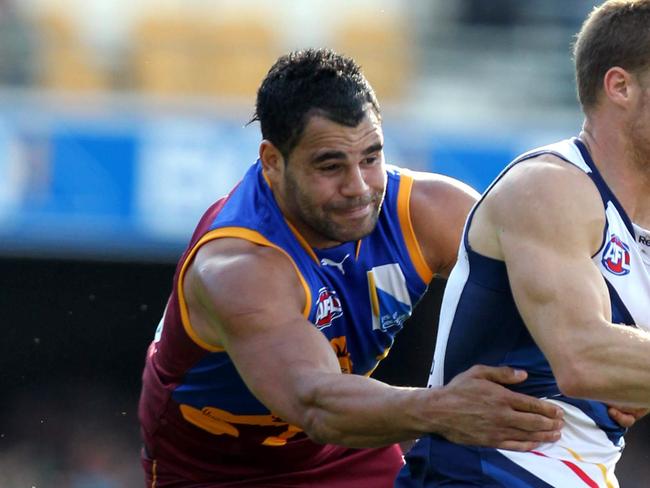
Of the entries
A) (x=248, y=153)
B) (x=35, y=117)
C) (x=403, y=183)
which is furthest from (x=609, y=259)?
(x=35, y=117)

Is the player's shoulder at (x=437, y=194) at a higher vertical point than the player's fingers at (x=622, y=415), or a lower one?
higher

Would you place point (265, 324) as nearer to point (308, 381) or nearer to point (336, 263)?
point (308, 381)

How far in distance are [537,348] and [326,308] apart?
2.84ft

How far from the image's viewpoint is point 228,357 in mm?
3986

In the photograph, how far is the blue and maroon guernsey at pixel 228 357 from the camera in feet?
12.7

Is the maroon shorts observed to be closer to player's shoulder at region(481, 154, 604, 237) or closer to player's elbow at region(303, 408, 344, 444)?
player's elbow at region(303, 408, 344, 444)

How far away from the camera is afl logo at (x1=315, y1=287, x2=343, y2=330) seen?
12.5 feet

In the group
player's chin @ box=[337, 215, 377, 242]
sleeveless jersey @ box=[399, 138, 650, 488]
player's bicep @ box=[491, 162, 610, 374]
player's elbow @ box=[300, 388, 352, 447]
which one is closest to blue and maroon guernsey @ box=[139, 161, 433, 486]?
player's chin @ box=[337, 215, 377, 242]

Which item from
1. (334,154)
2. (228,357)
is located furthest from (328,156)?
(228,357)

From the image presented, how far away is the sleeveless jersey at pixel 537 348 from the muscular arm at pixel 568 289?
0.29 feet

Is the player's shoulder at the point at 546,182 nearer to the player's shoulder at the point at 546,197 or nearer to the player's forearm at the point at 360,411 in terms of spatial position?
the player's shoulder at the point at 546,197

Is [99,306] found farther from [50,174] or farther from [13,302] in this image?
[50,174]

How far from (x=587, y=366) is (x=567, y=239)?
0.30 meters

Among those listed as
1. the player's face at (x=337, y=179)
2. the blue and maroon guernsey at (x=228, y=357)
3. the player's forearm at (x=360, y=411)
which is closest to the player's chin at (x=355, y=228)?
Answer: the player's face at (x=337, y=179)
